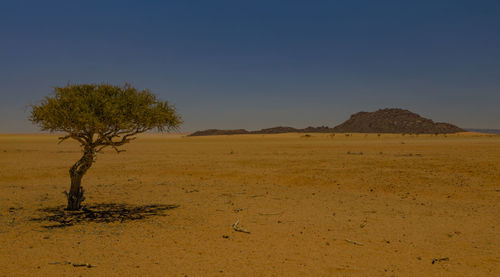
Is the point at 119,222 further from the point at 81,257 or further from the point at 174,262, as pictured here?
the point at 174,262

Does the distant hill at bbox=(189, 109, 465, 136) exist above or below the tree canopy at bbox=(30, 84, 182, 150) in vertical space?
above

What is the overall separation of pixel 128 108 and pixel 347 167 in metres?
15.4

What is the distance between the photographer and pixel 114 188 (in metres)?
17.0

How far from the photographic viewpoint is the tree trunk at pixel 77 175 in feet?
36.7

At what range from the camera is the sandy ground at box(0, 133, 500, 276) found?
6.88 meters

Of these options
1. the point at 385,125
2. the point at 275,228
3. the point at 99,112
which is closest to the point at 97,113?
the point at 99,112

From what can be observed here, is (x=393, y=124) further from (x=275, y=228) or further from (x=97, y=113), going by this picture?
(x=97, y=113)

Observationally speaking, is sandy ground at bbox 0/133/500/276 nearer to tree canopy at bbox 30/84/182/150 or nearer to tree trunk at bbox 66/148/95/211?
tree trunk at bbox 66/148/95/211

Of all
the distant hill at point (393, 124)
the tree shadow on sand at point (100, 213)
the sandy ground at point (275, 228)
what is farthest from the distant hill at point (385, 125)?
the tree shadow on sand at point (100, 213)

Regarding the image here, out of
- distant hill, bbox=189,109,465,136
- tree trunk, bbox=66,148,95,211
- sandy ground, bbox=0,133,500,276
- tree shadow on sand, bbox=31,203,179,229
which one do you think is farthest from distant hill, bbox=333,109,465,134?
tree trunk, bbox=66,148,95,211

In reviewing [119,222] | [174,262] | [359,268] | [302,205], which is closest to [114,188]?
[119,222]

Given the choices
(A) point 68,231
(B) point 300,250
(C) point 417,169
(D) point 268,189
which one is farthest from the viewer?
(C) point 417,169

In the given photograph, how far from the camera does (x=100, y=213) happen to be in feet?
38.0

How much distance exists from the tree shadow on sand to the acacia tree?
1063 millimetres
